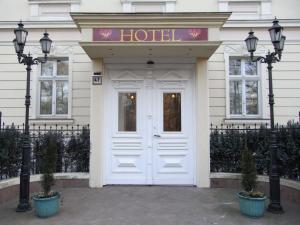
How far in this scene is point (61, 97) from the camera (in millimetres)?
9102

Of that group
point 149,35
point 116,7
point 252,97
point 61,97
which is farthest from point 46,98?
point 252,97

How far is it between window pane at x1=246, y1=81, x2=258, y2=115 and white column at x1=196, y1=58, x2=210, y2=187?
8.78 feet

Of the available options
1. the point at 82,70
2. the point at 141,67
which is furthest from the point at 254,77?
the point at 82,70

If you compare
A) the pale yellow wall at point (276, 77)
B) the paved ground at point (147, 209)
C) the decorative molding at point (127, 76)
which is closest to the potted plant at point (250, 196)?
the paved ground at point (147, 209)

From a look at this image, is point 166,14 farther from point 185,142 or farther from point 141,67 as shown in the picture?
point 185,142

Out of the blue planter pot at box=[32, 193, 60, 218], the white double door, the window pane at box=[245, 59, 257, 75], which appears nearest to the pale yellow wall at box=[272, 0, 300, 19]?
the window pane at box=[245, 59, 257, 75]

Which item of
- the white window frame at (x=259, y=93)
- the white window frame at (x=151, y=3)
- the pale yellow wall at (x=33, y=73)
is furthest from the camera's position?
the white window frame at (x=151, y=3)

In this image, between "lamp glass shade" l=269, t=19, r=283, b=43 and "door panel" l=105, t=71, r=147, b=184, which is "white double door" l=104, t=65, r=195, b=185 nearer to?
"door panel" l=105, t=71, r=147, b=184

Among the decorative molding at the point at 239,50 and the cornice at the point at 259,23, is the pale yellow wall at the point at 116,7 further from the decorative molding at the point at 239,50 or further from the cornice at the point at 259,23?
the decorative molding at the point at 239,50

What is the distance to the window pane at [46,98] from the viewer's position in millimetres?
9070

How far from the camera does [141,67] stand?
7160 mm

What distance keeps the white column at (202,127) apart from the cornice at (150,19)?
1.09m

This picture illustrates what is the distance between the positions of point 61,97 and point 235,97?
5.39 metres

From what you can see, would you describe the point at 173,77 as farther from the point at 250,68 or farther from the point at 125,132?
the point at 250,68
